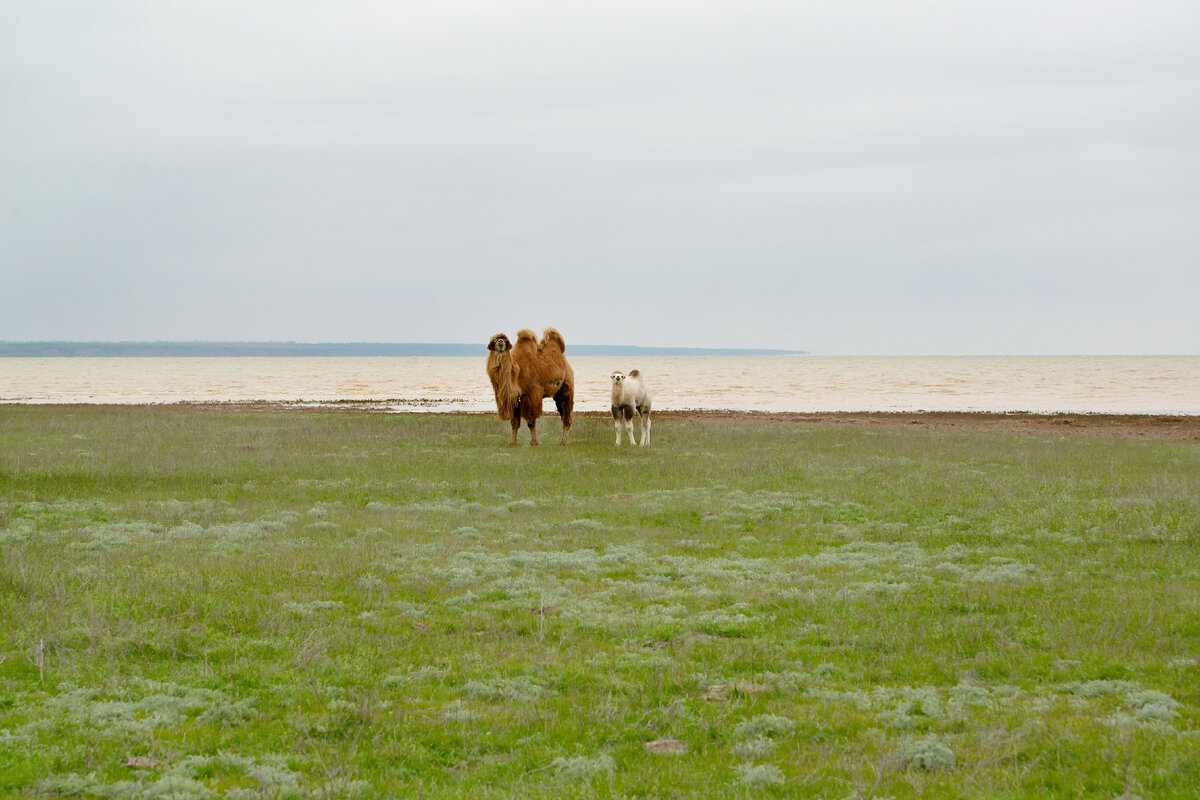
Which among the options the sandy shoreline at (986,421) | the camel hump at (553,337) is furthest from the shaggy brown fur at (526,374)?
the sandy shoreline at (986,421)

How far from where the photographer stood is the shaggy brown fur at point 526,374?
95.7 feet

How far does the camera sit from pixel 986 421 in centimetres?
4612

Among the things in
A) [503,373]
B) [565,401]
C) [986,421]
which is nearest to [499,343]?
[503,373]

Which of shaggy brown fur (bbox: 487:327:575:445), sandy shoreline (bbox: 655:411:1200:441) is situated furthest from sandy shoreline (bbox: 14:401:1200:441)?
shaggy brown fur (bbox: 487:327:575:445)

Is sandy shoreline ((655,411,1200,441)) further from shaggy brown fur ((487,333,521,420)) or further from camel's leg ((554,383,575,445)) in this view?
shaggy brown fur ((487,333,521,420))

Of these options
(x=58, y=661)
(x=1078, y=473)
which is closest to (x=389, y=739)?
(x=58, y=661)

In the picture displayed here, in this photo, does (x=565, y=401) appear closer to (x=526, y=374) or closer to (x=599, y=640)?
(x=526, y=374)

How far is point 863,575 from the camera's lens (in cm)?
1216

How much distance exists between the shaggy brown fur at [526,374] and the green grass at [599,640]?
367 inches

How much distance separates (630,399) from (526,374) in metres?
3.19

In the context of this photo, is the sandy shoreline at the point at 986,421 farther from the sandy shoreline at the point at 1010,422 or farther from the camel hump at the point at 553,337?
Answer: the camel hump at the point at 553,337

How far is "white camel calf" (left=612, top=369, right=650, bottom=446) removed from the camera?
29.6 m

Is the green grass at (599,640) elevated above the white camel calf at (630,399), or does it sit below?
below

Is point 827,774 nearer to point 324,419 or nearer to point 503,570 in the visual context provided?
point 503,570
